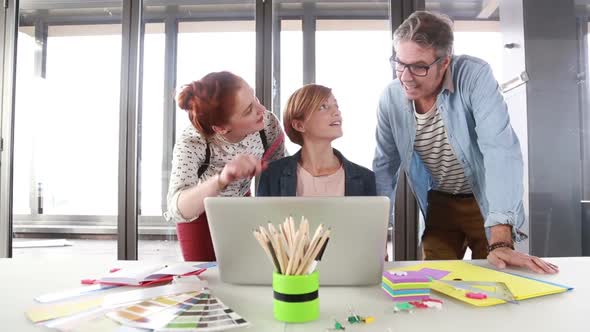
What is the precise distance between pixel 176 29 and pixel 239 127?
9.36 feet

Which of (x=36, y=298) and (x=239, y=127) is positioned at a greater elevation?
(x=239, y=127)

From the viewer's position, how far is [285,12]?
3365 millimetres

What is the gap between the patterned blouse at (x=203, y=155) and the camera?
4.58ft

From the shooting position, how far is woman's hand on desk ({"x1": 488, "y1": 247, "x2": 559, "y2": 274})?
982 millimetres

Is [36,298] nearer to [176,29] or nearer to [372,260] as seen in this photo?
[372,260]

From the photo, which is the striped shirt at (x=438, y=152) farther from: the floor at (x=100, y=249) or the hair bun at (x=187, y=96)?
the floor at (x=100, y=249)

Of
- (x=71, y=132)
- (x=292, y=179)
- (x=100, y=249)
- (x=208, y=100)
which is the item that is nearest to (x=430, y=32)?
(x=292, y=179)

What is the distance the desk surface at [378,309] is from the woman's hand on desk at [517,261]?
1.3 inches

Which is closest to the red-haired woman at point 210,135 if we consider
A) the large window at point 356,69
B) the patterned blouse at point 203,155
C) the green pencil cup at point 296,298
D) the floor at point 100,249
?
the patterned blouse at point 203,155

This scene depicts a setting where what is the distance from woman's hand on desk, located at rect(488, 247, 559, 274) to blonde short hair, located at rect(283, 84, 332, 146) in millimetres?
801

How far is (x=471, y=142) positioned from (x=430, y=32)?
0.42 metres

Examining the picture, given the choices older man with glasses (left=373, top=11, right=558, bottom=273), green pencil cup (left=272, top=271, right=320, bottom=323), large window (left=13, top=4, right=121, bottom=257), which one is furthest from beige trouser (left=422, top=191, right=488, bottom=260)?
large window (left=13, top=4, right=121, bottom=257)

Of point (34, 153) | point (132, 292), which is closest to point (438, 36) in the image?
point (132, 292)

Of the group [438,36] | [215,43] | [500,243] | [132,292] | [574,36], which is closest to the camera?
[132,292]
